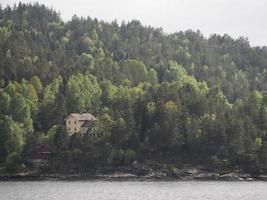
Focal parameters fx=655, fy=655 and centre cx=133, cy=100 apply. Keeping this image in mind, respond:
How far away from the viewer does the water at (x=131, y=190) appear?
79.0 meters

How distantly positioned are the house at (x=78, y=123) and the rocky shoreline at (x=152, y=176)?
23644 millimetres

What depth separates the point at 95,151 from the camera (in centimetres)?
12275

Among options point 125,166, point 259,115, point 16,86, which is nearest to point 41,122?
point 16,86

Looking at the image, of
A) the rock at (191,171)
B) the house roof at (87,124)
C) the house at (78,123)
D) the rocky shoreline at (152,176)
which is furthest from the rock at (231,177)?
the house at (78,123)

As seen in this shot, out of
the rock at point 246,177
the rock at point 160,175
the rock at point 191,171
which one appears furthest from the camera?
the rock at point 191,171

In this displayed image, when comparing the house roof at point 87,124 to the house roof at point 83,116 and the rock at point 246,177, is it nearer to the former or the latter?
the house roof at point 83,116

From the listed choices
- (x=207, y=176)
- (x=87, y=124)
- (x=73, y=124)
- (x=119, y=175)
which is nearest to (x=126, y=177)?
(x=119, y=175)

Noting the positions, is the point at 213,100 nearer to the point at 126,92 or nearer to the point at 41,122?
the point at 126,92

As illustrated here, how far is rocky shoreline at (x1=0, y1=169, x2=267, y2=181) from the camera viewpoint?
112688 mm

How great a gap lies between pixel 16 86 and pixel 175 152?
4253 centimetres

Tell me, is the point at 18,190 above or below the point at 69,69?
below

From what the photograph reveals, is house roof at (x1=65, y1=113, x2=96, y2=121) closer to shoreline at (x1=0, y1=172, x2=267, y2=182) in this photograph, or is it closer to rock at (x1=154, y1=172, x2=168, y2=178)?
shoreline at (x1=0, y1=172, x2=267, y2=182)

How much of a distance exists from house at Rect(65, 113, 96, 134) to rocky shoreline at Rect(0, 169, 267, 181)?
931 inches

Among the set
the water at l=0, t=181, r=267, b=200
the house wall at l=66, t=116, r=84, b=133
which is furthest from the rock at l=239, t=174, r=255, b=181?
the house wall at l=66, t=116, r=84, b=133
